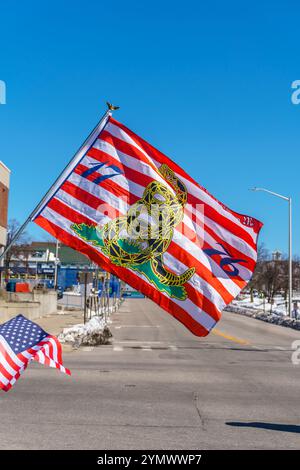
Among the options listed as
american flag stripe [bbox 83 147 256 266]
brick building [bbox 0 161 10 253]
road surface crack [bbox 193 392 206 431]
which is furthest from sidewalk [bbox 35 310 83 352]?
brick building [bbox 0 161 10 253]

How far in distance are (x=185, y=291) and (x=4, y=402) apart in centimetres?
510

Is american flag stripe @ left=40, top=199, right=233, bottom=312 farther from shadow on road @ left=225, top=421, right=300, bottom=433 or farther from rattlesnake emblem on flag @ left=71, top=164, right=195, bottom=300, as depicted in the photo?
shadow on road @ left=225, top=421, right=300, bottom=433

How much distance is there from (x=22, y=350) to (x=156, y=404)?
536 cm

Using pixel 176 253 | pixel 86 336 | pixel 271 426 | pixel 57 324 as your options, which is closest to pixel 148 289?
pixel 176 253

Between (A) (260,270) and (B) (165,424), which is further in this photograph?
(A) (260,270)

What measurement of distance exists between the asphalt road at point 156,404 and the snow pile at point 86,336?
3.19 metres

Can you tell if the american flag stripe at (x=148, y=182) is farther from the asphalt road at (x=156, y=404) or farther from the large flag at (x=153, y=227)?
the asphalt road at (x=156, y=404)

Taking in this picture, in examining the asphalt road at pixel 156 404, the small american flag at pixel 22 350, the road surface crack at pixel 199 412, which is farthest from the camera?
the road surface crack at pixel 199 412

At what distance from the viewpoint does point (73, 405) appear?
37.4 feet

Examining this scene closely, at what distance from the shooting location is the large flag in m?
7.69

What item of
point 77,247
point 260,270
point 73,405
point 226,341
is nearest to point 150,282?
point 77,247

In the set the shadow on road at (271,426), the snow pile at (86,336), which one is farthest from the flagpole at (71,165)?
the snow pile at (86,336)

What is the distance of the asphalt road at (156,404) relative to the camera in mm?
8711

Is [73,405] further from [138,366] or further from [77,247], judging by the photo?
[138,366]
